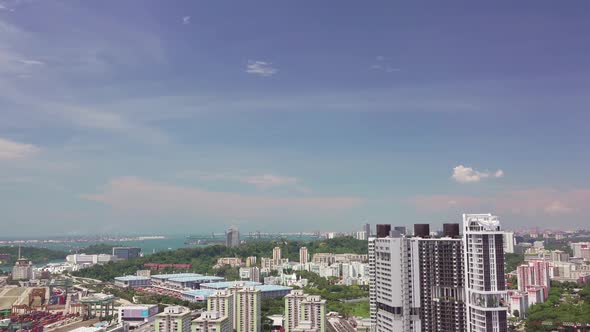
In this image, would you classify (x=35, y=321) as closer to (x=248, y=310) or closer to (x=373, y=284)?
(x=248, y=310)

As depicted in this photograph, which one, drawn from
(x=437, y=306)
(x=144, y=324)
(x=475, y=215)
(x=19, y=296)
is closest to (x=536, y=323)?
(x=437, y=306)

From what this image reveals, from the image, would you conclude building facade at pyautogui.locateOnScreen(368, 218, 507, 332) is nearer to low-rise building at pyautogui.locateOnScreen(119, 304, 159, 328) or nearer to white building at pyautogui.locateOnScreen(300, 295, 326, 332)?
white building at pyautogui.locateOnScreen(300, 295, 326, 332)

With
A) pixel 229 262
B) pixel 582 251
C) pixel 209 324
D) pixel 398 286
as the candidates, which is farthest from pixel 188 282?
pixel 582 251

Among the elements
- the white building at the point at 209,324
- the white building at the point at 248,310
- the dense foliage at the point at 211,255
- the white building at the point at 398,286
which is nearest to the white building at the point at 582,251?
the dense foliage at the point at 211,255

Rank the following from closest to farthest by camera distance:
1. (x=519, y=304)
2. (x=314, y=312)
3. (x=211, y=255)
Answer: (x=314, y=312), (x=519, y=304), (x=211, y=255)

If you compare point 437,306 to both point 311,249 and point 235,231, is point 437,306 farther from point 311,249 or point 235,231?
point 235,231

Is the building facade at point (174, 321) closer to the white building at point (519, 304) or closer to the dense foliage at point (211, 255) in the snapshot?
the white building at point (519, 304)

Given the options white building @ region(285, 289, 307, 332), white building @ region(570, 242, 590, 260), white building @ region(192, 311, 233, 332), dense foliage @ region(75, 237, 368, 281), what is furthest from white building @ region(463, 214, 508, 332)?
white building @ region(570, 242, 590, 260)
